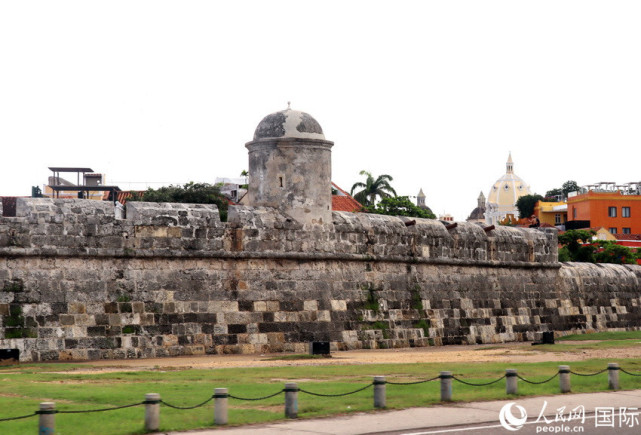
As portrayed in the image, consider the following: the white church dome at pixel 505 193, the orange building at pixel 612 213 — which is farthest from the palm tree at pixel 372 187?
the white church dome at pixel 505 193

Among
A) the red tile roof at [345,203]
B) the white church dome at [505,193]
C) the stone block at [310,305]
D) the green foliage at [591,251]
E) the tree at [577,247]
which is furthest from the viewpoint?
the white church dome at [505,193]

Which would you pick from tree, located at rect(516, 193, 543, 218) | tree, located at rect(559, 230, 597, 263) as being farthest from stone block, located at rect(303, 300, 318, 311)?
tree, located at rect(516, 193, 543, 218)

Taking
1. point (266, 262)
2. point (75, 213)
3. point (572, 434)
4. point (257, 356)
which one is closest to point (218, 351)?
point (257, 356)

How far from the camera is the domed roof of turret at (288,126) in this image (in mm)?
22719

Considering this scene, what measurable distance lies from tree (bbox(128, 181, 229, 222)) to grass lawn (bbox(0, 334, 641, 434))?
106 feet

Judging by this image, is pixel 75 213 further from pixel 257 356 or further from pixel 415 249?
pixel 415 249

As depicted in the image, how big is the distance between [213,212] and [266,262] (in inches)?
67.4

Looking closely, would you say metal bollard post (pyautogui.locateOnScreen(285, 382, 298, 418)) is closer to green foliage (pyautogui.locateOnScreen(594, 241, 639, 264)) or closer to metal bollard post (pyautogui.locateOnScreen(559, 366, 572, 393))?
metal bollard post (pyautogui.locateOnScreen(559, 366, 572, 393))

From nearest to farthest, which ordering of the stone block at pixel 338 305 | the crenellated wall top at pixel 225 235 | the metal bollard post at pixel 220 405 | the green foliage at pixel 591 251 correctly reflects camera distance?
1. the metal bollard post at pixel 220 405
2. the crenellated wall top at pixel 225 235
3. the stone block at pixel 338 305
4. the green foliage at pixel 591 251

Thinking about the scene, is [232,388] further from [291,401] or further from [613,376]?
[613,376]

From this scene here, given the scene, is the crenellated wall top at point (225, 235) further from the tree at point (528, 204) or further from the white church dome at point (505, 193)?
the white church dome at point (505, 193)

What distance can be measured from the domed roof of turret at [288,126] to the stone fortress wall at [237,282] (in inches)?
73.1

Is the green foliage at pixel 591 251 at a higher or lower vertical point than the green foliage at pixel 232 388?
higher

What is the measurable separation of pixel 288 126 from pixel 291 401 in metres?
11.9
